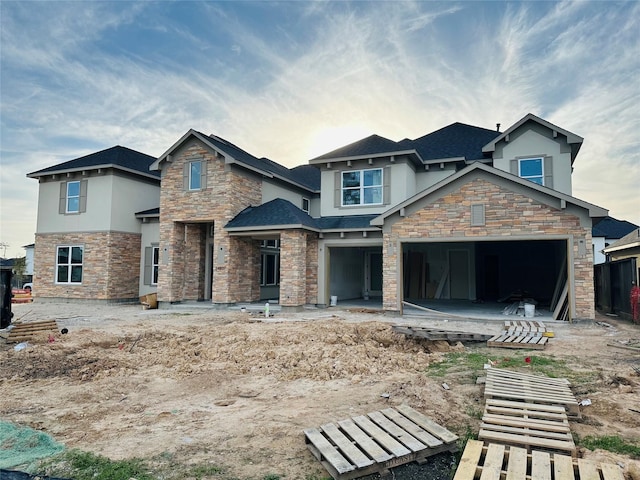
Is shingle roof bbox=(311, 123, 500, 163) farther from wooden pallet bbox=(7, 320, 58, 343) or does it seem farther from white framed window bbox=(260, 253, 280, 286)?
wooden pallet bbox=(7, 320, 58, 343)

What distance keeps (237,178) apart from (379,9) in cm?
908

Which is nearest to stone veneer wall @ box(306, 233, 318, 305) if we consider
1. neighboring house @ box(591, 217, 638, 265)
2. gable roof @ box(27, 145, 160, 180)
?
gable roof @ box(27, 145, 160, 180)

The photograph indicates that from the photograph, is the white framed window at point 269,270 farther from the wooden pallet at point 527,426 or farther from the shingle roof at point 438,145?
the wooden pallet at point 527,426

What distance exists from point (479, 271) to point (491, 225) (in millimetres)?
8249

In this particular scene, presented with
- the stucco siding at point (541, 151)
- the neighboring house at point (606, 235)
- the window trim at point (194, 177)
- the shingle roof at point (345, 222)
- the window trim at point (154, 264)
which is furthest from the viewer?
the neighboring house at point (606, 235)

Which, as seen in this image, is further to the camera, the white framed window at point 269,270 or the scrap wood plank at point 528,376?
the white framed window at point 269,270

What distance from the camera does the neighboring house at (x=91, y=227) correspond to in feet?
65.8

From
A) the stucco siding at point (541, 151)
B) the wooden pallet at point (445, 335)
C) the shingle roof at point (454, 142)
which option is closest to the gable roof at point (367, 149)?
the shingle roof at point (454, 142)

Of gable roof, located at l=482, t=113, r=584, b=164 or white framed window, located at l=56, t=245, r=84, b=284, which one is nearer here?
gable roof, located at l=482, t=113, r=584, b=164

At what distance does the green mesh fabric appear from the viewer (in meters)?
3.89

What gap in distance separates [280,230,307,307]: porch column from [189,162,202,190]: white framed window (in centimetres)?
484

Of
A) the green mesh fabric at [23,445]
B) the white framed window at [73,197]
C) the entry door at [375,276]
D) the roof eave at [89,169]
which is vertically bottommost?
the green mesh fabric at [23,445]

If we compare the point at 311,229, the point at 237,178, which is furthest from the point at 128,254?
the point at 311,229

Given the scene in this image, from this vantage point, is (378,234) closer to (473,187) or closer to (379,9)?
(473,187)
